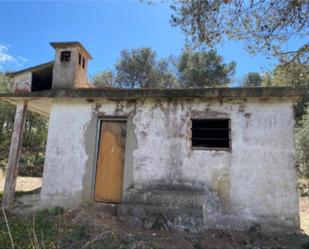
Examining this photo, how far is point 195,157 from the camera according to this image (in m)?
6.71

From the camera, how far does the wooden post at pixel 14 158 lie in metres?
7.53

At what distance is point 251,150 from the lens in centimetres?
647

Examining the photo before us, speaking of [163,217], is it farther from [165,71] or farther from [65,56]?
[165,71]

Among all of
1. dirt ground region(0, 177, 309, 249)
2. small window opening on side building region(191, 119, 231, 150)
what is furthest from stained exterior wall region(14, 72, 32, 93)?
small window opening on side building region(191, 119, 231, 150)

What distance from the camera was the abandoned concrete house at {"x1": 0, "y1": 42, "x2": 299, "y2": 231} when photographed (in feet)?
20.3

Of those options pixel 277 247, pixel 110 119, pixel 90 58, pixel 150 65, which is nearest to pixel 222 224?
pixel 277 247

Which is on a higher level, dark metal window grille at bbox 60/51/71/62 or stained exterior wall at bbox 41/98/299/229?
dark metal window grille at bbox 60/51/71/62

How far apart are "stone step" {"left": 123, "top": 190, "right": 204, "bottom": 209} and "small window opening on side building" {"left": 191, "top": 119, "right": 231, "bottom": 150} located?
4.09 feet

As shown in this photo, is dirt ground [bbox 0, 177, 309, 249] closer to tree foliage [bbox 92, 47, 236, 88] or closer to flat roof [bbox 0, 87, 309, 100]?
flat roof [bbox 0, 87, 309, 100]

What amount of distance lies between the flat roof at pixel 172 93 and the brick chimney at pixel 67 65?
1.26 feet

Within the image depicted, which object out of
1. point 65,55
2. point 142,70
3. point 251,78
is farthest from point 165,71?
point 65,55

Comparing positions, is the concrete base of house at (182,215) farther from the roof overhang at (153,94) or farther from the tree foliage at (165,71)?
the tree foliage at (165,71)

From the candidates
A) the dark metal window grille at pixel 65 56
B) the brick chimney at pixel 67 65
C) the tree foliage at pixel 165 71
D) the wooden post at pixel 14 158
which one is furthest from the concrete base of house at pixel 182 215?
the tree foliage at pixel 165 71

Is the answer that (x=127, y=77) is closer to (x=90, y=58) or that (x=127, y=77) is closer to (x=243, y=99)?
(x=90, y=58)
